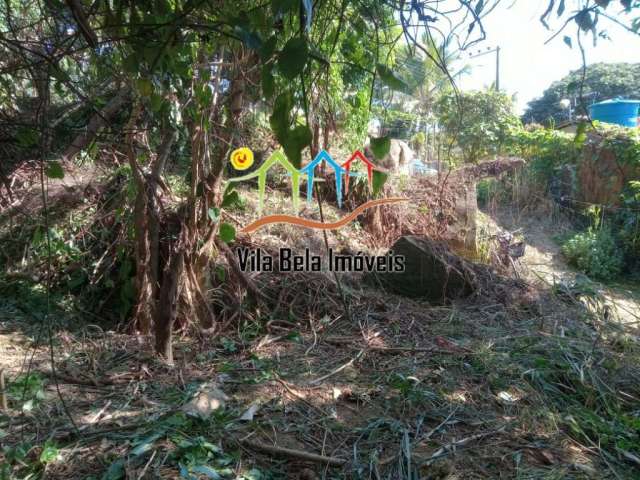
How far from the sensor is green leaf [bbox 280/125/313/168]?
A: 702 millimetres

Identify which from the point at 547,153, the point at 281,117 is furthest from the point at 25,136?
the point at 547,153

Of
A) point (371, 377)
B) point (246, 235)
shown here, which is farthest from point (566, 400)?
point (246, 235)

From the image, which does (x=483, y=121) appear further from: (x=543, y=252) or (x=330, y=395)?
(x=330, y=395)

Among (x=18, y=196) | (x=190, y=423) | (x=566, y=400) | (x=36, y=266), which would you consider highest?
(x=18, y=196)

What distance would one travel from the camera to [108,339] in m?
2.85

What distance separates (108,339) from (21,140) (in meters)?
1.76

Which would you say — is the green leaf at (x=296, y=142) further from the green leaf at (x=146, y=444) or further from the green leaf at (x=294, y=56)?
the green leaf at (x=146, y=444)

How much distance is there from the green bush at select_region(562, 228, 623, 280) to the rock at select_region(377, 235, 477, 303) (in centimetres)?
331

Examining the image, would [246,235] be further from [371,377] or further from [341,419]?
[341,419]

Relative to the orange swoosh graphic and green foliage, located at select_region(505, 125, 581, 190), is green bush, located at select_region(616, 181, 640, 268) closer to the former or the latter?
green foliage, located at select_region(505, 125, 581, 190)

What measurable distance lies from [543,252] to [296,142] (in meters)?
7.22

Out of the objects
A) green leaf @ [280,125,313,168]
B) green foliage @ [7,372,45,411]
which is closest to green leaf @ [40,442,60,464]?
green foliage @ [7,372,45,411]

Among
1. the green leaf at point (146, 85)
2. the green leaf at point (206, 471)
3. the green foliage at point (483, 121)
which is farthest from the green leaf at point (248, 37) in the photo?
the green foliage at point (483, 121)

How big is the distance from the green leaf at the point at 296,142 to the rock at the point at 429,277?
3591mm
